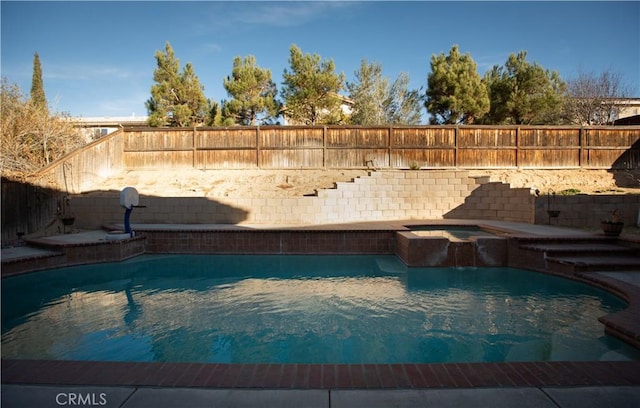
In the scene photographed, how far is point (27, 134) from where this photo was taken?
491 inches

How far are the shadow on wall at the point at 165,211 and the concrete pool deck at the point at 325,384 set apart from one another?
794 centimetres

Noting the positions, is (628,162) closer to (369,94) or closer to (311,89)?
(369,94)

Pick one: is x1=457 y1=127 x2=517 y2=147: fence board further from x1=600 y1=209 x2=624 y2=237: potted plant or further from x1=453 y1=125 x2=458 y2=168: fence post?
x1=600 y1=209 x2=624 y2=237: potted plant

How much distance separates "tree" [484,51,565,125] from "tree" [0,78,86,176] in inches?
783

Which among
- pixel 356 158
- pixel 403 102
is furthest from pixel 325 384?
pixel 403 102

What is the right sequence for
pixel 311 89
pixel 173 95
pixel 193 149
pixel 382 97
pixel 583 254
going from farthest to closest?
1. pixel 382 97
2. pixel 311 89
3. pixel 173 95
4. pixel 193 149
5. pixel 583 254

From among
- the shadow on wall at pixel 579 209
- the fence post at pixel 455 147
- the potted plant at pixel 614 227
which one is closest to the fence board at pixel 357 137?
the fence post at pixel 455 147

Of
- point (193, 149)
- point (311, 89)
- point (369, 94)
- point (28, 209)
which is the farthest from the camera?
point (369, 94)

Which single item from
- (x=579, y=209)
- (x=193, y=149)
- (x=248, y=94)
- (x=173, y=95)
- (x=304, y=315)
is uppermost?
(x=248, y=94)

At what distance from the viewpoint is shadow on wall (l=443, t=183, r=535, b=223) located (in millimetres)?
10906

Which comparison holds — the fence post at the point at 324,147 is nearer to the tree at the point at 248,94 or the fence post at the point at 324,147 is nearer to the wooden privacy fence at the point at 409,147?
the wooden privacy fence at the point at 409,147

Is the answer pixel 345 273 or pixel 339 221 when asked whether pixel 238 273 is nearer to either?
pixel 345 273

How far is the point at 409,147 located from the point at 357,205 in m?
4.29

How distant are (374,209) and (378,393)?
951 centimetres
